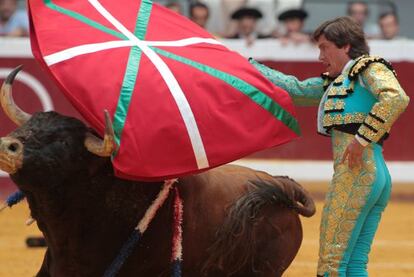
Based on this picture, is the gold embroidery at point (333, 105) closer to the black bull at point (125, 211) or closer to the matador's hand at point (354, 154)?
the matador's hand at point (354, 154)

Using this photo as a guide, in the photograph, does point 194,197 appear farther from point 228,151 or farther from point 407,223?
point 407,223

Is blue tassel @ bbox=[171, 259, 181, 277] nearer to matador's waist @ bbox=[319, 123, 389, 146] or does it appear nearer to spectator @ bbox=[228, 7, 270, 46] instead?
matador's waist @ bbox=[319, 123, 389, 146]

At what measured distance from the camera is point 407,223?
8.73 metres

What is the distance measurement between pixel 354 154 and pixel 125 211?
3.27 ft

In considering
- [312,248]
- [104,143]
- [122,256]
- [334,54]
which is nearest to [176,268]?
[122,256]

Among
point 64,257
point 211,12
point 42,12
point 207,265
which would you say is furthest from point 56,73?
point 211,12

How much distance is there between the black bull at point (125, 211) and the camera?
4246mm

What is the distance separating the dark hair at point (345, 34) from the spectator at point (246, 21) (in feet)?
19.1

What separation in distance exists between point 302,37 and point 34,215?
5956mm

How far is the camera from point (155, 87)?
441cm

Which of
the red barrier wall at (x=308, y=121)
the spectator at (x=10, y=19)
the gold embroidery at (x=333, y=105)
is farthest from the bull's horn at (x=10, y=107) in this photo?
the spectator at (x=10, y=19)

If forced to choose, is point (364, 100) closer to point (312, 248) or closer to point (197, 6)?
point (312, 248)

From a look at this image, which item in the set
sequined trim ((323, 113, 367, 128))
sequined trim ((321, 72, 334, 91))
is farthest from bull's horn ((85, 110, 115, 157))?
sequined trim ((321, 72, 334, 91))

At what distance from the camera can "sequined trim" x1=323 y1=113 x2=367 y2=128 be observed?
4434mm
